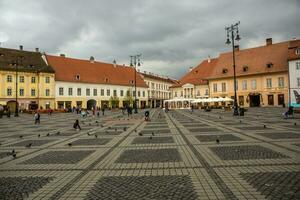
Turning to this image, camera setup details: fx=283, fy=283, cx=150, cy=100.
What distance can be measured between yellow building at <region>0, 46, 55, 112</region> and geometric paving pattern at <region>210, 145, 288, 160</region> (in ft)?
182

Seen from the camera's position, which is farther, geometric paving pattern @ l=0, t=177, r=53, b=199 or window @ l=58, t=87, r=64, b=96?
window @ l=58, t=87, r=64, b=96

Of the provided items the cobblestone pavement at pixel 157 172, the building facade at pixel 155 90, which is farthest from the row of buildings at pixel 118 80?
the cobblestone pavement at pixel 157 172

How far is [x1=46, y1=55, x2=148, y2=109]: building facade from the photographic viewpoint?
67.7 metres

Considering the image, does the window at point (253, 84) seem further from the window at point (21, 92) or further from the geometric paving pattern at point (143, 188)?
the geometric paving pattern at point (143, 188)

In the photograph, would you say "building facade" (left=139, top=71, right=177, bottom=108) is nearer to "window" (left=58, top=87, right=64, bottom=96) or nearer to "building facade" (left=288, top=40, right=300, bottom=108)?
"window" (left=58, top=87, right=64, bottom=96)

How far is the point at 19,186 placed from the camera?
6.34 metres

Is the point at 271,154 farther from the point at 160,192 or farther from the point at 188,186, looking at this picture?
the point at 160,192

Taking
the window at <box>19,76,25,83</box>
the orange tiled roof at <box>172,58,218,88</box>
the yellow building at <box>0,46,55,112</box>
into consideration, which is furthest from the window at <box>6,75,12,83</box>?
the orange tiled roof at <box>172,58,218,88</box>

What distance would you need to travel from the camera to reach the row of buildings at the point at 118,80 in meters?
56.5

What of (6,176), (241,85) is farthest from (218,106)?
(6,176)

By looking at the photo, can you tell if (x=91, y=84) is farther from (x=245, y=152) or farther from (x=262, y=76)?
(x=245, y=152)

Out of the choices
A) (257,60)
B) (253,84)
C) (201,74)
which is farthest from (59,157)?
(201,74)

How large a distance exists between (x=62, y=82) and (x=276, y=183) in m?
65.7

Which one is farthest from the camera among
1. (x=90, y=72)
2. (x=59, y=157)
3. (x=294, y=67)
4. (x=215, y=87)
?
(x=90, y=72)
